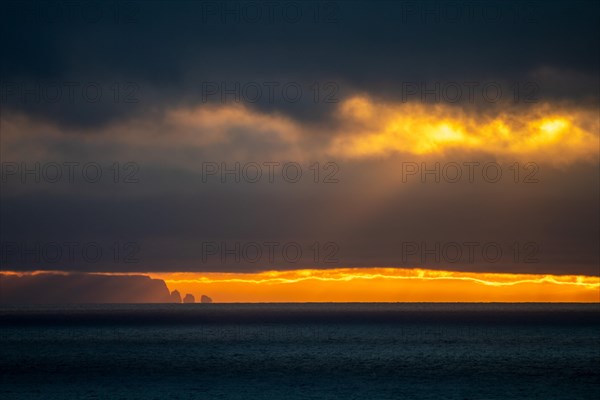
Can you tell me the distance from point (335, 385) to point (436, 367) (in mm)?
21843

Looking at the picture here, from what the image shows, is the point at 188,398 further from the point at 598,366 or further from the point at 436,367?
the point at 598,366

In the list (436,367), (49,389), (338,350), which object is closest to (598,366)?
(436,367)

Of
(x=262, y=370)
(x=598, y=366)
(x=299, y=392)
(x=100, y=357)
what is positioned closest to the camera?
(x=299, y=392)

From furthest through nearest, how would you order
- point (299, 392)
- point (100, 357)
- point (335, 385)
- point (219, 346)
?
1. point (219, 346)
2. point (100, 357)
3. point (335, 385)
4. point (299, 392)

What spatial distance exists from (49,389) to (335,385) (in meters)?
24.1

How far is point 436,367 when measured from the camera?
84.1 metres

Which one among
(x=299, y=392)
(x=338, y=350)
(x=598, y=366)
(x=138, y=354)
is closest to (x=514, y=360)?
(x=598, y=366)

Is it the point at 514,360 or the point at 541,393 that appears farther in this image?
the point at 514,360

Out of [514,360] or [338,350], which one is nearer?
[514,360]

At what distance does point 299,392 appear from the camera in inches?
2427

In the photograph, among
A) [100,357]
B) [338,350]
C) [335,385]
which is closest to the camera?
[335,385]

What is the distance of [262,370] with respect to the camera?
79.8 metres

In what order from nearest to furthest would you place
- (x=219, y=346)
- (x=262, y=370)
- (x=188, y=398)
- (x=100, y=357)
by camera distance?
(x=188, y=398) < (x=262, y=370) < (x=100, y=357) < (x=219, y=346)

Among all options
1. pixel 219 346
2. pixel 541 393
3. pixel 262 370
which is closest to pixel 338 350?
pixel 219 346
